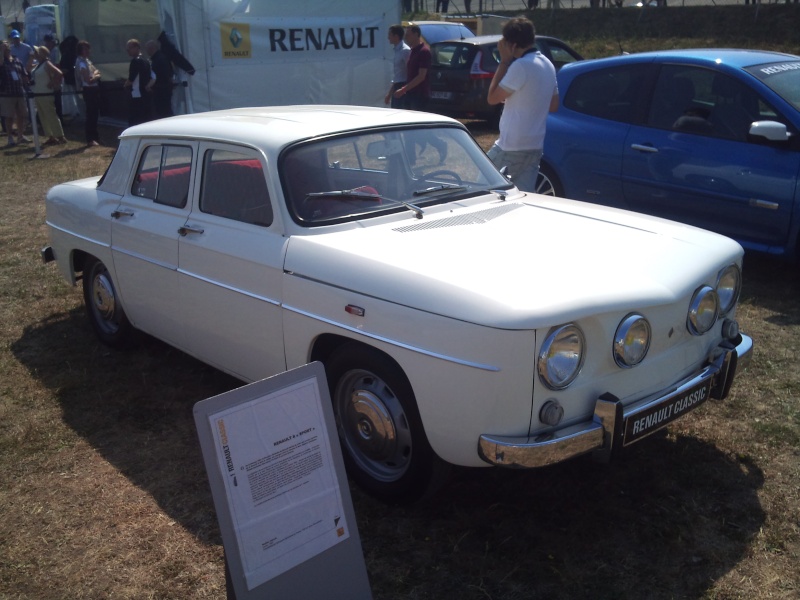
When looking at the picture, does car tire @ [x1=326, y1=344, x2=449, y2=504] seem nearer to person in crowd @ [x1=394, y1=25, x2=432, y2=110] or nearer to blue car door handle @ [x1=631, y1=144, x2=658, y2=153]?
blue car door handle @ [x1=631, y1=144, x2=658, y2=153]

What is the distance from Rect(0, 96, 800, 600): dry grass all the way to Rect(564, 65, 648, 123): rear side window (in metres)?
2.83

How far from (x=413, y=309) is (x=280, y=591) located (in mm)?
1213

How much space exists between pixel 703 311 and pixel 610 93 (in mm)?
4246

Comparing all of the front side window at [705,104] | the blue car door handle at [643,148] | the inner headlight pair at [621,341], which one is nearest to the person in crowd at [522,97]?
the blue car door handle at [643,148]

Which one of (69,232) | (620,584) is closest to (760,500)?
(620,584)

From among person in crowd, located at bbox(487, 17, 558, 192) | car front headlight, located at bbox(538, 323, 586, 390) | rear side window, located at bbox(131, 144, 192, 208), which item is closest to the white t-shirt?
person in crowd, located at bbox(487, 17, 558, 192)

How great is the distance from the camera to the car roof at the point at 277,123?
4414 mm

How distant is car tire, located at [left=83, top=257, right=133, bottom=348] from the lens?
5699mm

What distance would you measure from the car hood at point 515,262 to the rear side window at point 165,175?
46.6 inches

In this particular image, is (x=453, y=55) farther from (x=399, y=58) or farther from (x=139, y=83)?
(x=139, y=83)

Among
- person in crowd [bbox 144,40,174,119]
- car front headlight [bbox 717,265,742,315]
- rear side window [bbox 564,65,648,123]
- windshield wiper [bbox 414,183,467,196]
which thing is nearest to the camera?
car front headlight [bbox 717,265,742,315]

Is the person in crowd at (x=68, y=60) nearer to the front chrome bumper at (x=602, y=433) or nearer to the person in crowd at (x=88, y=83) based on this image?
the person in crowd at (x=88, y=83)

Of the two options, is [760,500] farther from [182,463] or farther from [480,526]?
[182,463]

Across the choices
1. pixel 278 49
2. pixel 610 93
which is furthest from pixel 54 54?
pixel 610 93
